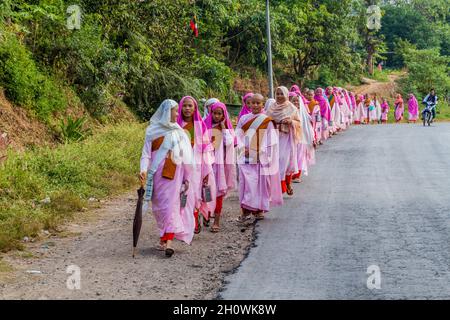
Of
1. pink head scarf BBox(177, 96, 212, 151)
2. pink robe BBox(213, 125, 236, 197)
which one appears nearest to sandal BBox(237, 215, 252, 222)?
pink robe BBox(213, 125, 236, 197)

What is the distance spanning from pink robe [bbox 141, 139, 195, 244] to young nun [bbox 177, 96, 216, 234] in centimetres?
54

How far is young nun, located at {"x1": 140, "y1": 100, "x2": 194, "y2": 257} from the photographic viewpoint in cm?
910

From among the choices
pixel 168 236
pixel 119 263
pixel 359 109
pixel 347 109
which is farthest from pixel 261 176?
pixel 359 109

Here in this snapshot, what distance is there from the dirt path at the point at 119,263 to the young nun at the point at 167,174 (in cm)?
30

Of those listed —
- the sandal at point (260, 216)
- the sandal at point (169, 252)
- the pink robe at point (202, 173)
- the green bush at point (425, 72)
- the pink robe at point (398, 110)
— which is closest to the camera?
the sandal at point (169, 252)

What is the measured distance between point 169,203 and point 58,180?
442cm

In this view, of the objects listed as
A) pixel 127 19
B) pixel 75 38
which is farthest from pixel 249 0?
pixel 75 38

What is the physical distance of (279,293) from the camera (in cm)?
709

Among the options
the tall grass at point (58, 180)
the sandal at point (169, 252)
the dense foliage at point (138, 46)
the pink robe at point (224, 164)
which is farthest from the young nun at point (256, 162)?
the dense foliage at point (138, 46)

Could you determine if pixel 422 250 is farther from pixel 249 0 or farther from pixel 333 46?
pixel 333 46

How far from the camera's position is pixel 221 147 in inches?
433

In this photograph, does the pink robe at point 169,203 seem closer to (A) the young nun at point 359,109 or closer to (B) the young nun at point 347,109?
(B) the young nun at point 347,109

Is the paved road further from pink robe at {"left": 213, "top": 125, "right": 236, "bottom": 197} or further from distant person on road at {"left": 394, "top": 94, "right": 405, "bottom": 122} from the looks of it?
distant person on road at {"left": 394, "top": 94, "right": 405, "bottom": 122}

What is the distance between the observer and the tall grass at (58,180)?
10523 mm
